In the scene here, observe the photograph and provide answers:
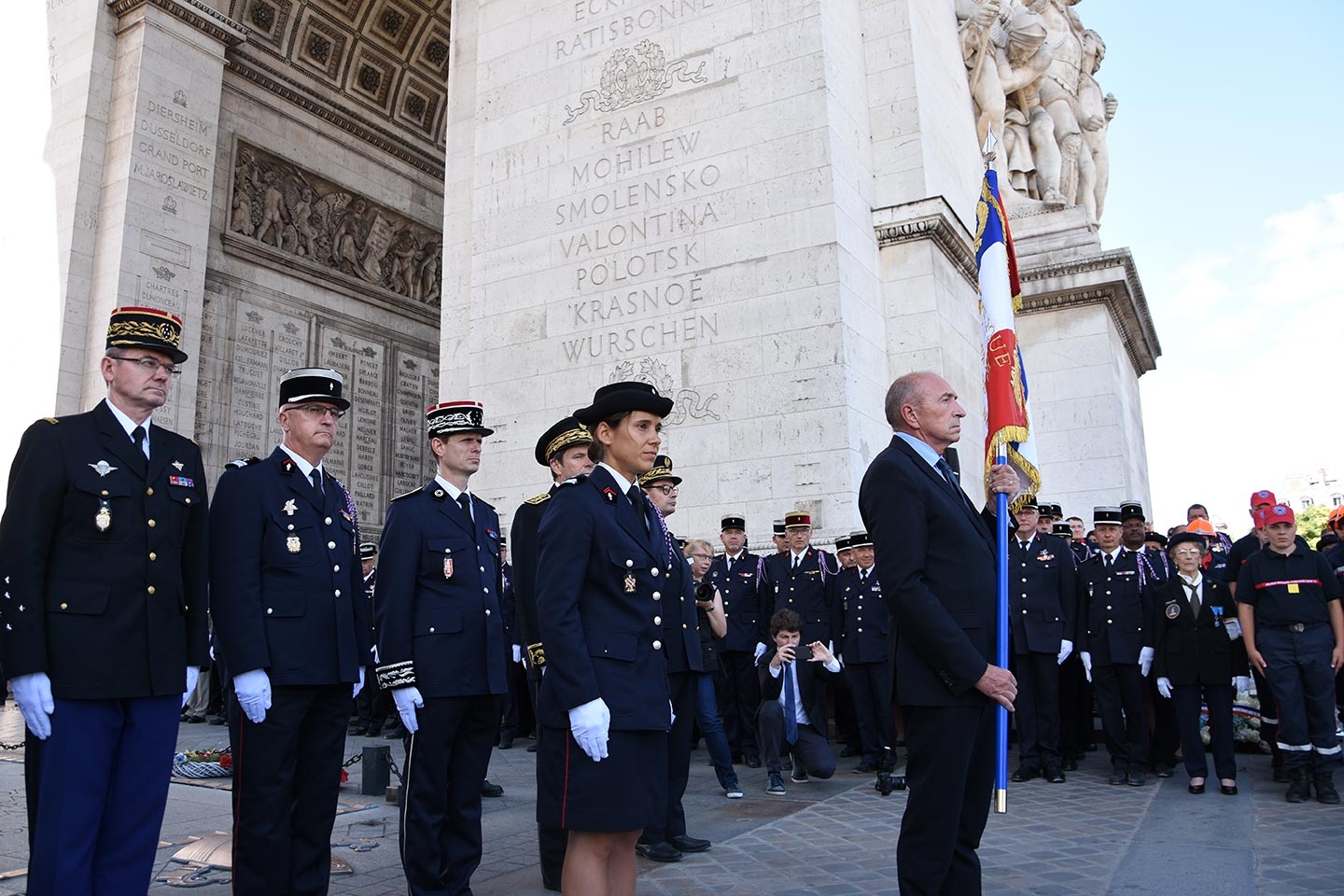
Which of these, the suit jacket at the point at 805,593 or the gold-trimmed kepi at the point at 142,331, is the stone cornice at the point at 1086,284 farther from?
the gold-trimmed kepi at the point at 142,331

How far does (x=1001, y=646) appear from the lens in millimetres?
3908

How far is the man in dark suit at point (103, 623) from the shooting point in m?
3.47

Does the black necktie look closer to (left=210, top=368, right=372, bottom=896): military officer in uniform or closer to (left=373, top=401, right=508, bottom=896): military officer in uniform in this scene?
(left=210, top=368, right=372, bottom=896): military officer in uniform

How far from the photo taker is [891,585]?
3.62 meters

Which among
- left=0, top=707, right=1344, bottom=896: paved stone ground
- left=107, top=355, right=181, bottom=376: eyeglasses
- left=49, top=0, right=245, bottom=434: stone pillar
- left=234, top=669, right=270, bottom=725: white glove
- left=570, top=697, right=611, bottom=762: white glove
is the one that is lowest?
left=0, top=707, right=1344, bottom=896: paved stone ground

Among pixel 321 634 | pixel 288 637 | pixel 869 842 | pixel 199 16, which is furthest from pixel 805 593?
pixel 199 16

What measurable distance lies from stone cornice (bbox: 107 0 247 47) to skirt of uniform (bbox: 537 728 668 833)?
1640 centimetres

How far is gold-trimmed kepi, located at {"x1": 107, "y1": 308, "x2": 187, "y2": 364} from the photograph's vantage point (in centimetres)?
388

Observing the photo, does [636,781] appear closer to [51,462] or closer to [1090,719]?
[51,462]

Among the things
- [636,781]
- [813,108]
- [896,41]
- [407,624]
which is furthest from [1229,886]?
[896,41]

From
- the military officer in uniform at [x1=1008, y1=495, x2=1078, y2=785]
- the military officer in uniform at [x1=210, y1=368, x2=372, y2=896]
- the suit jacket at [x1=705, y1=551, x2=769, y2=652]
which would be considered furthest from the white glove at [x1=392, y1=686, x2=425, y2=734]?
the suit jacket at [x1=705, y1=551, x2=769, y2=652]

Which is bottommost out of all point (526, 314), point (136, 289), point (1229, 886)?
point (1229, 886)

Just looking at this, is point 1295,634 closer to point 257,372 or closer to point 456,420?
point 456,420

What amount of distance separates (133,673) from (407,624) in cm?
120
